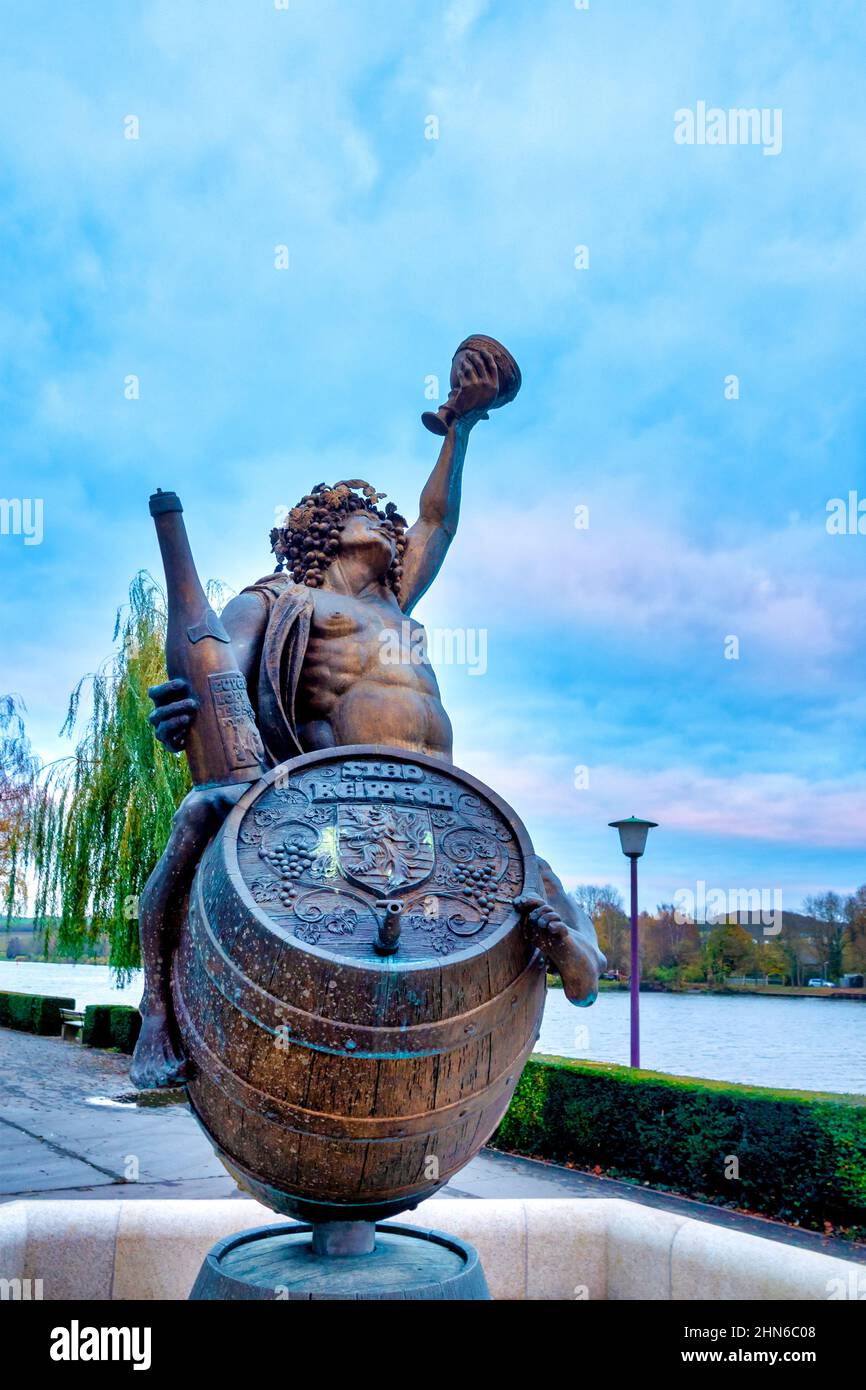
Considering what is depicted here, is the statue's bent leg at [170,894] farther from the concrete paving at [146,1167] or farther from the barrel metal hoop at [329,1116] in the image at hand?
the concrete paving at [146,1167]

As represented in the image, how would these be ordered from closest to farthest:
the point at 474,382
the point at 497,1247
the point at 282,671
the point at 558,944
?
the point at 558,944, the point at 282,671, the point at 474,382, the point at 497,1247

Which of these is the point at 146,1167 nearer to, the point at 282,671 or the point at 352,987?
the point at 282,671

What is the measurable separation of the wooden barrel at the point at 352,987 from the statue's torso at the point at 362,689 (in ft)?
1.32

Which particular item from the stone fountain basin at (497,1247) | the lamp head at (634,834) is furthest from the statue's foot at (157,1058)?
the lamp head at (634,834)

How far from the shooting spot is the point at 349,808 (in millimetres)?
2744

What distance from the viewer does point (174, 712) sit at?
9.37 ft

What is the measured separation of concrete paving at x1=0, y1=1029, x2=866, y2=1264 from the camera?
757cm

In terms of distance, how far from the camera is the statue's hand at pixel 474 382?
3.87m

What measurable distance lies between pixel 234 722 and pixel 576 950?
3.55 feet

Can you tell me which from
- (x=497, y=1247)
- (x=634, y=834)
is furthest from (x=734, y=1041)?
(x=497, y=1247)

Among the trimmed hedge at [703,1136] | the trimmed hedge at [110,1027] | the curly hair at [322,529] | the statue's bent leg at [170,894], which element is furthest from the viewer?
the trimmed hedge at [110,1027]

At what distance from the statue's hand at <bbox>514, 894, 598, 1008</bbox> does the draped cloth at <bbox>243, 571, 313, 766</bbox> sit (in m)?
0.98
